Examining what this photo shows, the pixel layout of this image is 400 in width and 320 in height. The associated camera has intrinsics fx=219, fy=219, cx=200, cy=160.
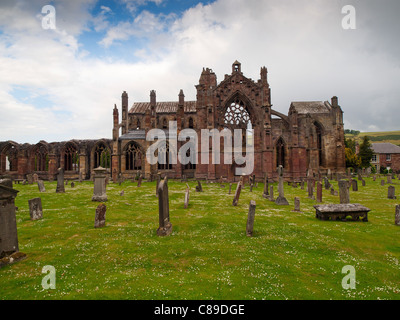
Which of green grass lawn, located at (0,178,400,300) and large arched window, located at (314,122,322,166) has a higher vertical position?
large arched window, located at (314,122,322,166)

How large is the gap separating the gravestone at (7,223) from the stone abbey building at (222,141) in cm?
2315

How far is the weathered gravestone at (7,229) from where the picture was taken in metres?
5.26

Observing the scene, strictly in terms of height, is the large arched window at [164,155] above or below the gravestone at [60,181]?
above

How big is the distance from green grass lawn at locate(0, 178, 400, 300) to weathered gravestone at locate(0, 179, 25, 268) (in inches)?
9.2

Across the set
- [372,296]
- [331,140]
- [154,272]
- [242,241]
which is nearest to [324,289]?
[372,296]

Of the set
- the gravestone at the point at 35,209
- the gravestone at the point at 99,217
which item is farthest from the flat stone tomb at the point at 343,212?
the gravestone at the point at 35,209

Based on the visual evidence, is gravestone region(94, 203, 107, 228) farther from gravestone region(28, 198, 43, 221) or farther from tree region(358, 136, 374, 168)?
tree region(358, 136, 374, 168)

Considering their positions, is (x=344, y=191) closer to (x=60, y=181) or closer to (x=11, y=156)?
(x=60, y=181)

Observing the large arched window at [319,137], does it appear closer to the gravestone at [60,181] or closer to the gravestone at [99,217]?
the gravestone at [60,181]

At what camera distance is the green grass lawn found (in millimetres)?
4148

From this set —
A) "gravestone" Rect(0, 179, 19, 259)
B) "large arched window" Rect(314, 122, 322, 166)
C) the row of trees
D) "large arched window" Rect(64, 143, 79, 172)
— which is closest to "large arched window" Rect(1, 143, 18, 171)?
"large arched window" Rect(64, 143, 79, 172)

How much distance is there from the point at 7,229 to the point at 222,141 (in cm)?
2541

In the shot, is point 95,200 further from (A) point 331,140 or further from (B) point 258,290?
(A) point 331,140

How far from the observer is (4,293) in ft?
13.3
